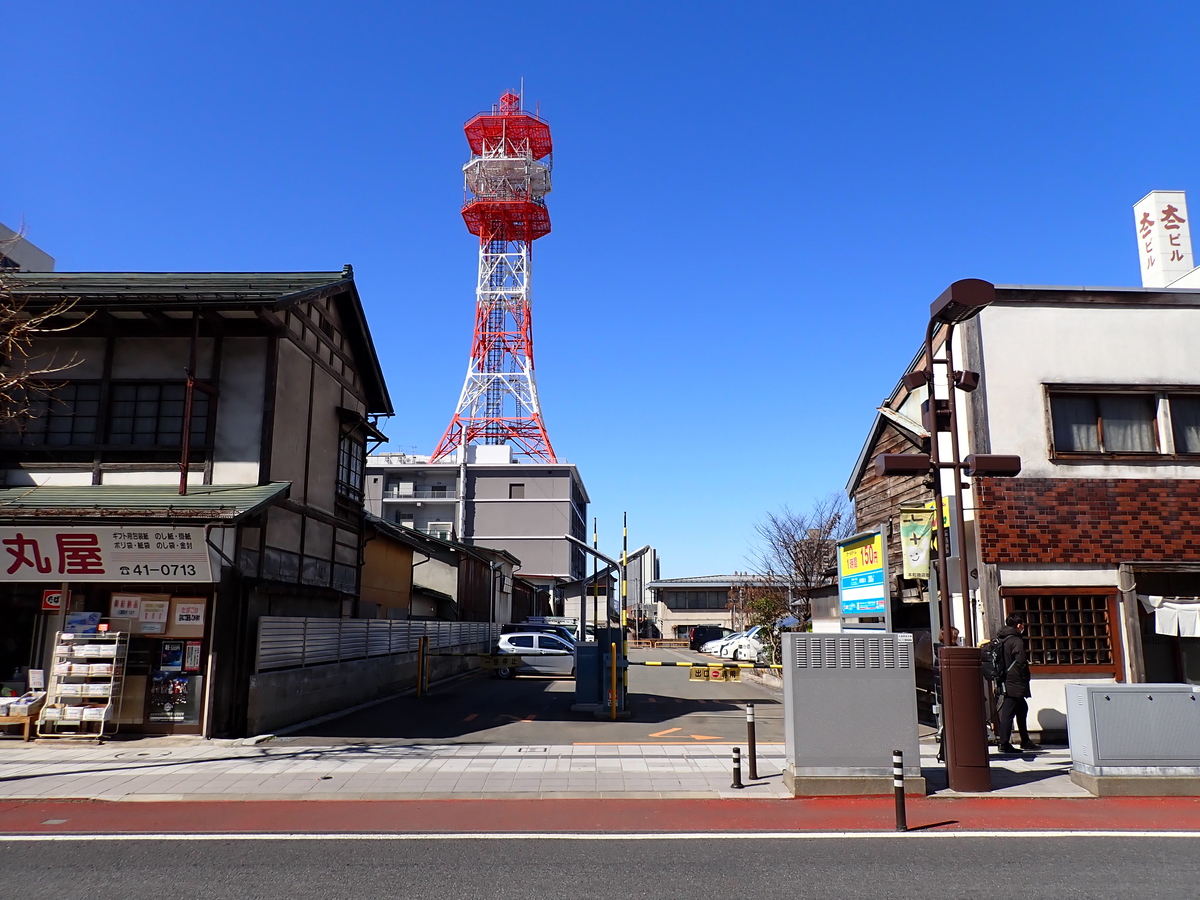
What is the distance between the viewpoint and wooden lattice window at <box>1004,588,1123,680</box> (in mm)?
13477

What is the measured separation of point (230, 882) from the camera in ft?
21.4

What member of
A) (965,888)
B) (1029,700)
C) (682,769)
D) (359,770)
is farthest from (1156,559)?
(359,770)

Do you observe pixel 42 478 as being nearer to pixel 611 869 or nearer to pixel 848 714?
pixel 611 869

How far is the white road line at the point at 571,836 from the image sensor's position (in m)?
7.88

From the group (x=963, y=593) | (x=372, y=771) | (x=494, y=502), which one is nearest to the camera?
(x=963, y=593)

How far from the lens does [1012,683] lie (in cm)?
1209

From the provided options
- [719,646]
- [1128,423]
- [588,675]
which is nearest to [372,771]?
[588,675]

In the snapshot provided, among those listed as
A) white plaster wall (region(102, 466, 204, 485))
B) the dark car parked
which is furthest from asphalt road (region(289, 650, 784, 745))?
the dark car parked

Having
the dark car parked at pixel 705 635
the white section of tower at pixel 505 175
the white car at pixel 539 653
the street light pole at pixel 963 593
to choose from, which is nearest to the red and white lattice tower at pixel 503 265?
the white section of tower at pixel 505 175

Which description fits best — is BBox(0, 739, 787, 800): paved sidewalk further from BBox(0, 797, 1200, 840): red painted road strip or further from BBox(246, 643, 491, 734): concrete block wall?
BBox(246, 643, 491, 734): concrete block wall

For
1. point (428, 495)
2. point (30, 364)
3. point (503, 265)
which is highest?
point (503, 265)

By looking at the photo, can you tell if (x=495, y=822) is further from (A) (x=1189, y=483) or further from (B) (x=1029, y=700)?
(A) (x=1189, y=483)

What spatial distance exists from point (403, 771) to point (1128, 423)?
1292cm

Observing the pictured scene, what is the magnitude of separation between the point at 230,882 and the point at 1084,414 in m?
14.2
